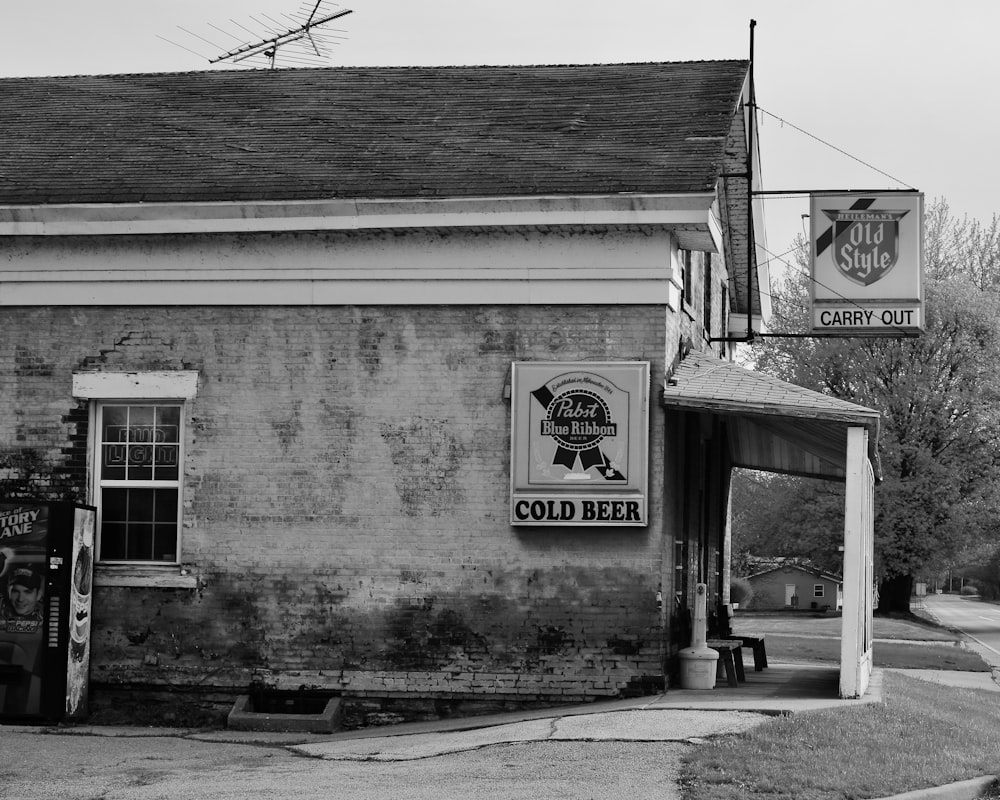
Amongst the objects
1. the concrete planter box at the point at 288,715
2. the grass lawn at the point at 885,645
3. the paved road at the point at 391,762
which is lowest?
the grass lawn at the point at 885,645

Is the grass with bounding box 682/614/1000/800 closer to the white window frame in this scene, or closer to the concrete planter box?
the concrete planter box

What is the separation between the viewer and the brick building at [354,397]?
537 inches

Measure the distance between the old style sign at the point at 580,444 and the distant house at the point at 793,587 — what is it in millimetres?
56053

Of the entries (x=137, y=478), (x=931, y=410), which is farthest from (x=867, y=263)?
(x=931, y=410)

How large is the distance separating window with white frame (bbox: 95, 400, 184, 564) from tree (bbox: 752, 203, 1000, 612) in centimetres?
2961

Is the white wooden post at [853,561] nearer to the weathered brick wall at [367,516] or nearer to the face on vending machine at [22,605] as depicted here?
the weathered brick wall at [367,516]

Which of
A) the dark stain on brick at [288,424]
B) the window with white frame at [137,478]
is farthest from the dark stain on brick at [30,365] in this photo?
the dark stain on brick at [288,424]

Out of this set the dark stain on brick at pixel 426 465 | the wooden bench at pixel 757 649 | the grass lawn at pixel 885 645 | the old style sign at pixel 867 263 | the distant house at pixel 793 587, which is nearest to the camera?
the dark stain on brick at pixel 426 465

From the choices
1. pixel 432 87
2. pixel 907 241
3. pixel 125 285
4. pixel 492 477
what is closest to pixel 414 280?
pixel 492 477

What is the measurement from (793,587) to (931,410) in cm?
3083

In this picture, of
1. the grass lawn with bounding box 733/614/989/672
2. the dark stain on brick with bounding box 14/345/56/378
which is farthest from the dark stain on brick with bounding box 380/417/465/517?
the grass lawn with bounding box 733/614/989/672

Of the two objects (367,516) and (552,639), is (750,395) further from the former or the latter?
(367,516)

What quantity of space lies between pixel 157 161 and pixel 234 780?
24.3 ft

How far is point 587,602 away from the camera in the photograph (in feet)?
44.6
